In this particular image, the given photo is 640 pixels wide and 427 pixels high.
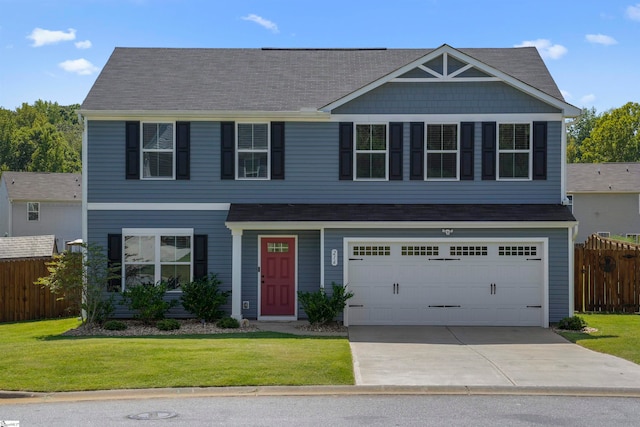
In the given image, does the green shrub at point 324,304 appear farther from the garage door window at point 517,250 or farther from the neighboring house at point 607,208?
the neighboring house at point 607,208

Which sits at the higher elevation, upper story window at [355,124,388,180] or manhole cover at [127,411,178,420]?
upper story window at [355,124,388,180]

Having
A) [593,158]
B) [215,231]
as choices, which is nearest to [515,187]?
[215,231]

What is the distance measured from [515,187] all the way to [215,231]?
26.7 ft

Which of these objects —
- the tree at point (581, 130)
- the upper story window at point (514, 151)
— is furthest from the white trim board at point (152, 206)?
the tree at point (581, 130)

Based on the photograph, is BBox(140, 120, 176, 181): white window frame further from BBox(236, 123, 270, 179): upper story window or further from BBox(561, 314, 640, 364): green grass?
BBox(561, 314, 640, 364): green grass

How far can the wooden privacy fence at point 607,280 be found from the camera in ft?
74.0

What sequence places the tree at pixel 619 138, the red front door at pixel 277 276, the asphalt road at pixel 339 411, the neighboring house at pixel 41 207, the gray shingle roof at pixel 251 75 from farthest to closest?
1. the tree at pixel 619 138
2. the neighboring house at pixel 41 207
3. the gray shingle roof at pixel 251 75
4. the red front door at pixel 277 276
5. the asphalt road at pixel 339 411

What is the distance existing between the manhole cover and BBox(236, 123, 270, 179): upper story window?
10981 mm

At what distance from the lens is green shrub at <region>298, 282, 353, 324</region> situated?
18656 mm

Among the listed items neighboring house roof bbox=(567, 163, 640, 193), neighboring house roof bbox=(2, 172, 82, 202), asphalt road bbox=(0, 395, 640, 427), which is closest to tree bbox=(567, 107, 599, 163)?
neighboring house roof bbox=(567, 163, 640, 193)

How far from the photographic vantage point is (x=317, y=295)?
18.9 metres

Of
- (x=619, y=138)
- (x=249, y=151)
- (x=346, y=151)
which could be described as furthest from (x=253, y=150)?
(x=619, y=138)

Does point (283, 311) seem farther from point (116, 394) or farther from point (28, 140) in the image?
point (28, 140)

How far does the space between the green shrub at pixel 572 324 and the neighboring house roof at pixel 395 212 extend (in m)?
2.53
